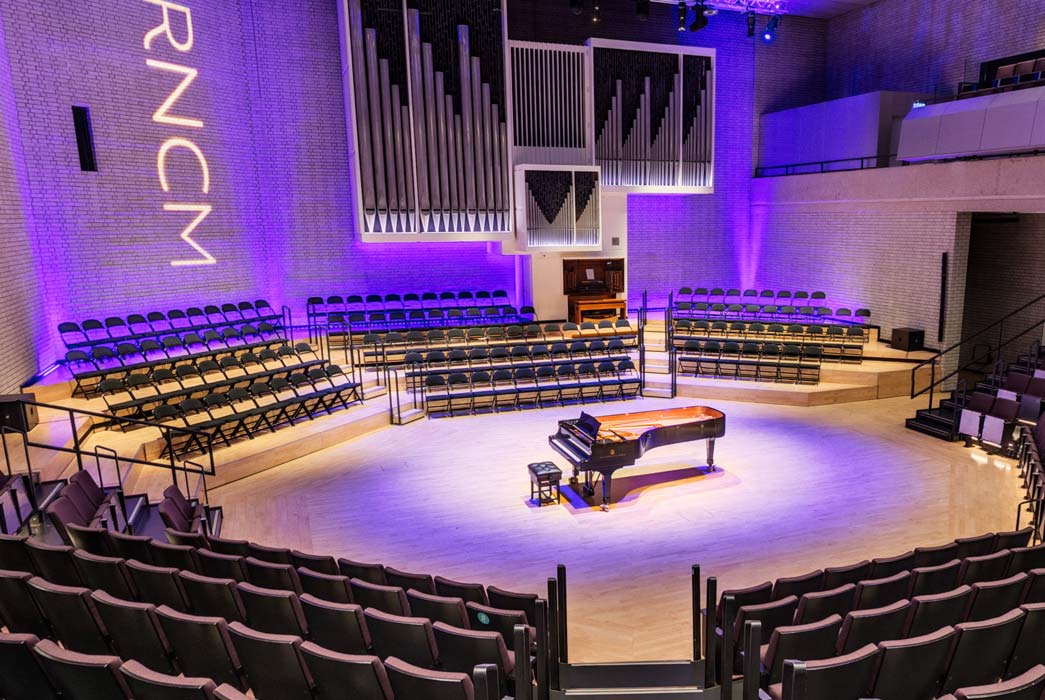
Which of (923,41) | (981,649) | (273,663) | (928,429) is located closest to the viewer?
(273,663)

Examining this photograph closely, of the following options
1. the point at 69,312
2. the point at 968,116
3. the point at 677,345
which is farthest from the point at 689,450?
the point at 69,312

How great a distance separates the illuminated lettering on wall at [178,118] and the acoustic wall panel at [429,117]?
8.53 ft

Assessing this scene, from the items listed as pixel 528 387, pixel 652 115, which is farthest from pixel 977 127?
pixel 528 387

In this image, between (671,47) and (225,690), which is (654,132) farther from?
(225,690)

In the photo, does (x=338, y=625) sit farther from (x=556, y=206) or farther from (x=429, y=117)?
(x=429, y=117)

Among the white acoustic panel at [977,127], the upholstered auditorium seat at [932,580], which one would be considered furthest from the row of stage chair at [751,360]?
the upholstered auditorium seat at [932,580]

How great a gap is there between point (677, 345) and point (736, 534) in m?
7.09

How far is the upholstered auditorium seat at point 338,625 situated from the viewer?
3.54m

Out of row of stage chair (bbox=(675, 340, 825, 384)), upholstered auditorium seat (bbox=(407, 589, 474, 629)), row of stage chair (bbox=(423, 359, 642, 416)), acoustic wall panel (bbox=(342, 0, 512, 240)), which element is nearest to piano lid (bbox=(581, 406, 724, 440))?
row of stage chair (bbox=(423, 359, 642, 416))

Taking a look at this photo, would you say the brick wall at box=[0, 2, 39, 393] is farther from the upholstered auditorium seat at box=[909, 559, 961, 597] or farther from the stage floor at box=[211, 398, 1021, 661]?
the upholstered auditorium seat at box=[909, 559, 961, 597]

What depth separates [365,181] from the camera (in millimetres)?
12922

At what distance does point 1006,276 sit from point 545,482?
10.3 m

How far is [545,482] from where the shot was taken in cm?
743

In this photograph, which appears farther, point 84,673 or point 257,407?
point 257,407
